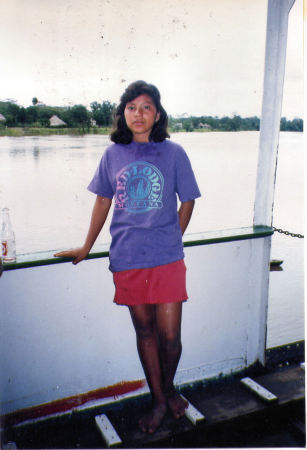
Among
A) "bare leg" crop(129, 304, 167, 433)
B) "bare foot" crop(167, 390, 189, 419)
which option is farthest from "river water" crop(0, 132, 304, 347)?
"bare foot" crop(167, 390, 189, 419)

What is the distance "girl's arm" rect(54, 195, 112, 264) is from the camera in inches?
87.6

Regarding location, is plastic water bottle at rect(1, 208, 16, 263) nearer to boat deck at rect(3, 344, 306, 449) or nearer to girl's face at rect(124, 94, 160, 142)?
girl's face at rect(124, 94, 160, 142)

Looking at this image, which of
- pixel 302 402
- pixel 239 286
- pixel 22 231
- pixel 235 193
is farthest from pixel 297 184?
pixel 22 231

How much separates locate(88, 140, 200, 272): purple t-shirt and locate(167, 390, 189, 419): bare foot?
82 cm

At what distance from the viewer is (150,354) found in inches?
90.5

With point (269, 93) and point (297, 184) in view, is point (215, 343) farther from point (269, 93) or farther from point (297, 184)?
point (269, 93)

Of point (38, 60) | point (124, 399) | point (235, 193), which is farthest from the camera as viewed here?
point (235, 193)

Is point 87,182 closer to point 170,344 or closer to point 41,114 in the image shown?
point 41,114

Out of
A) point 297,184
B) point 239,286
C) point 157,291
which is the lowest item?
point 239,286

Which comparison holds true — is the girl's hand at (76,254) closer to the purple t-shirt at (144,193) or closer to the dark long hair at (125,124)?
the purple t-shirt at (144,193)

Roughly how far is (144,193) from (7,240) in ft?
2.42

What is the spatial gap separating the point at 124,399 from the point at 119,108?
1693 mm

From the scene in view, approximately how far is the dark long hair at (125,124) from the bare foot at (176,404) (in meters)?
1.43

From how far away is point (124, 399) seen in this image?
2.56 metres
